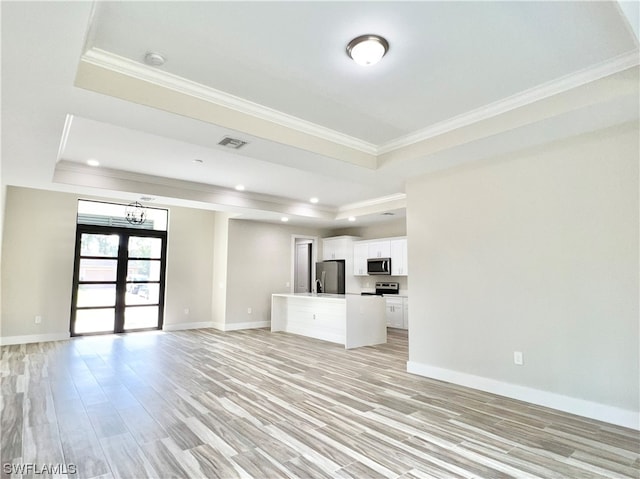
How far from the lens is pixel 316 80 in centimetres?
286

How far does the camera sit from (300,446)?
2529mm

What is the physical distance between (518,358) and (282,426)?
7.86 ft

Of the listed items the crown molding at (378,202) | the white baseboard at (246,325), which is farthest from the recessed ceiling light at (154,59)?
the white baseboard at (246,325)

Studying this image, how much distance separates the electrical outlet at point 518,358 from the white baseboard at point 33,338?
7243 mm

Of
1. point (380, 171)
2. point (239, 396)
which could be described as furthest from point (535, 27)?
point (239, 396)

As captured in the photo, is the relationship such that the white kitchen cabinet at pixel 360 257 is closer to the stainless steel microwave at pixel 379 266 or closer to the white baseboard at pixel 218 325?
the stainless steel microwave at pixel 379 266

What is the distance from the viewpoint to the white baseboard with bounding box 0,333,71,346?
5973 mm

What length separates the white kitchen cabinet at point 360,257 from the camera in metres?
8.90

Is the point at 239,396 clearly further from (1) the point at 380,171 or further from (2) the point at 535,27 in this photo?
(2) the point at 535,27

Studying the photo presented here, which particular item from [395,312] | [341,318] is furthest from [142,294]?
[395,312]

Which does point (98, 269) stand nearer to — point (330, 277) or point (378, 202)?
point (330, 277)

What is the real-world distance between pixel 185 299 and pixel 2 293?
3.10 m

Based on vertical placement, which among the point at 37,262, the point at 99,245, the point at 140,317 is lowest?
the point at 140,317

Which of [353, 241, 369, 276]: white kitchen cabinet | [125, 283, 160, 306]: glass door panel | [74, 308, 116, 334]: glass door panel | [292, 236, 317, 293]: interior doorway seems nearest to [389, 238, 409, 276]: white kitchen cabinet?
[353, 241, 369, 276]: white kitchen cabinet
